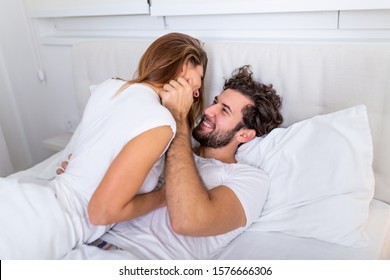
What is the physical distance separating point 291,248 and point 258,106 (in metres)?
0.50

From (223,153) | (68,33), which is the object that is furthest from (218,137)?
(68,33)

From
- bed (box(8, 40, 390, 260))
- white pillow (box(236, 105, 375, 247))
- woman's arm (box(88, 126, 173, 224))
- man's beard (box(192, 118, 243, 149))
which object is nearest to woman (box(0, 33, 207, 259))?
woman's arm (box(88, 126, 173, 224))

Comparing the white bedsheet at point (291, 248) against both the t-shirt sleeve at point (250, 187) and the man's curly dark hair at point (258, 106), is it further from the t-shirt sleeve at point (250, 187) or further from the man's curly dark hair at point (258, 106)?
the man's curly dark hair at point (258, 106)

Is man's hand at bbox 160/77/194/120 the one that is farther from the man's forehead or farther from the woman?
the man's forehead

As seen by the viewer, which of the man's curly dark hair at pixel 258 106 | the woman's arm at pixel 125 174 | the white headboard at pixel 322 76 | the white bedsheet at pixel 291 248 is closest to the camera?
the woman's arm at pixel 125 174

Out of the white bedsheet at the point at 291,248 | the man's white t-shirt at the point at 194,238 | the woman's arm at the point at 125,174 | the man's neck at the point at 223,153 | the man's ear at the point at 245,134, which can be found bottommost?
the white bedsheet at the point at 291,248

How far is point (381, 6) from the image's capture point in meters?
1.21

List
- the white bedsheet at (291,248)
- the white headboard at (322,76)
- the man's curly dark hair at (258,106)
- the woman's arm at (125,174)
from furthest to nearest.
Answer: the man's curly dark hair at (258,106) → the white headboard at (322,76) → the white bedsheet at (291,248) → the woman's arm at (125,174)

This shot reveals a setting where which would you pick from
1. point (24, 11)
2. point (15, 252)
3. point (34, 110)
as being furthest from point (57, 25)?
point (15, 252)

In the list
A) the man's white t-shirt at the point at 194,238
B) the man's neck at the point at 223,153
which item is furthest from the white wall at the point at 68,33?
the man's white t-shirt at the point at 194,238

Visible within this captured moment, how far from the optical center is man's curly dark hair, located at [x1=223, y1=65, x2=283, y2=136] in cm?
131

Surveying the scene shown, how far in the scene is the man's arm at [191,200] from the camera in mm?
1002

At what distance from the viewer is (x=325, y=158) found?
1.15 meters

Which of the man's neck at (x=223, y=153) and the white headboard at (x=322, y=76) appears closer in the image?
the white headboard at (x=322, y=76)
